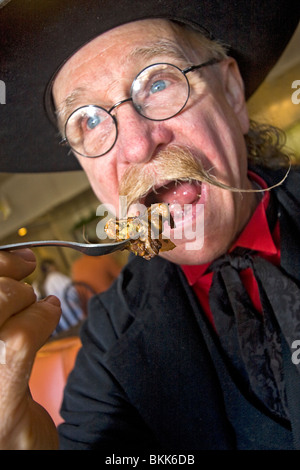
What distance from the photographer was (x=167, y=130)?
1.08 metres

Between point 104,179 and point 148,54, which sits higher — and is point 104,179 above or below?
below

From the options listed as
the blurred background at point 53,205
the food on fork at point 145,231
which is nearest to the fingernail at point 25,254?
the food on fork at point 145,231

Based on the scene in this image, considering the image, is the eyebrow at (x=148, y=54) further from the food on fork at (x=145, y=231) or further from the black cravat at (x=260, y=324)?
the black cravat at (x=260, y=324)

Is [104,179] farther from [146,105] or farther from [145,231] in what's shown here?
[145,231]

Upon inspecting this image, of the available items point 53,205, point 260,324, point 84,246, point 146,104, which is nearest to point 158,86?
point 146,104

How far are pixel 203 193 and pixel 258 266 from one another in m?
0.25

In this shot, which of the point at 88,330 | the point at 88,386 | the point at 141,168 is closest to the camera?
the point at 141,168

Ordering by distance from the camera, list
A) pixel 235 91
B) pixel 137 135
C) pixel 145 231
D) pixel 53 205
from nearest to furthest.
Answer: pixel 145 231 < pixel 137 135 < pixel 235 91 < pixel 53 205

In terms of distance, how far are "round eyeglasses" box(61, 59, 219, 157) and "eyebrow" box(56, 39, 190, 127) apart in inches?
1.1

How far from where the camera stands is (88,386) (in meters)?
1.32

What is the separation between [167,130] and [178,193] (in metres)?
0.17

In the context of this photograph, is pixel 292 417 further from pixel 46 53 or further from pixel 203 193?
pixel 46 53

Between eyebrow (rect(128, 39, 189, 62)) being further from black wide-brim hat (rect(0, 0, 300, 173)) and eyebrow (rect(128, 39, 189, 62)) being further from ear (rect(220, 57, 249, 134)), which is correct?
ear (rect(220, 57, 249, 134))
